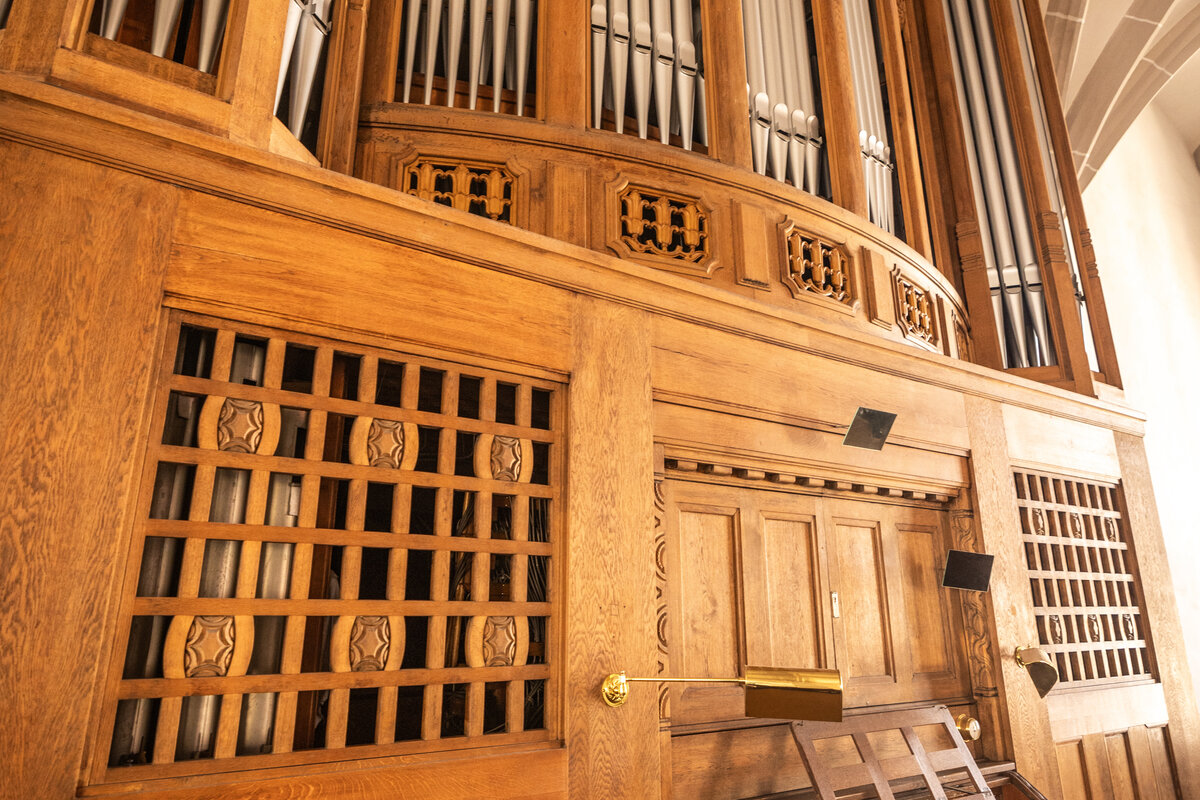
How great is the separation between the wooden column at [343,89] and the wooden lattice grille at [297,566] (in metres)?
0.87

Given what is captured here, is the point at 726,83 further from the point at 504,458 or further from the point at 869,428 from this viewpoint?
the point at 504,458

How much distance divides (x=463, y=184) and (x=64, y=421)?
1732 millimetres

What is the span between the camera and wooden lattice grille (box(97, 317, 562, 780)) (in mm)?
1839

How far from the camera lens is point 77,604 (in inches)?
66.7

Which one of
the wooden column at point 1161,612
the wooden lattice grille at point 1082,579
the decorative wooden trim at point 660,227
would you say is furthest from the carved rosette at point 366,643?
the wooden column at point 1161,612

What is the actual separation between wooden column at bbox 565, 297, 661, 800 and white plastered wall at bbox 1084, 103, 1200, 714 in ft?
18.6

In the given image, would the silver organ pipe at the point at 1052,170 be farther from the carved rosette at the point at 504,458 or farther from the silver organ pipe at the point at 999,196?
the carved rosette at the point at 504,458

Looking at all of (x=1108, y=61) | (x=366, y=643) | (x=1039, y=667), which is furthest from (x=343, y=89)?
(x=1108, y=61)

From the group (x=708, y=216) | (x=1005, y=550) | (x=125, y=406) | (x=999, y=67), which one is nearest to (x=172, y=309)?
(x=125, y=406)

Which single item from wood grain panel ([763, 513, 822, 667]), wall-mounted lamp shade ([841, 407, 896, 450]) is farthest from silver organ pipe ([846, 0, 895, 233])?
wood grain panel ([763, 513, 822, 667])

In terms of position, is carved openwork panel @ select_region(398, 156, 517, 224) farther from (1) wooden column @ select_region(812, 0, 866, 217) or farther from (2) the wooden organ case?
(1) wooden column @ select_region(812, 0, 866, 217)

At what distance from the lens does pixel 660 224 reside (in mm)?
3314

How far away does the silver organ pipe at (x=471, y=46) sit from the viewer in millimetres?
3359

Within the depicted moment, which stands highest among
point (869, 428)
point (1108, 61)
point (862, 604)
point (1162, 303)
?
point (1108, 61)
